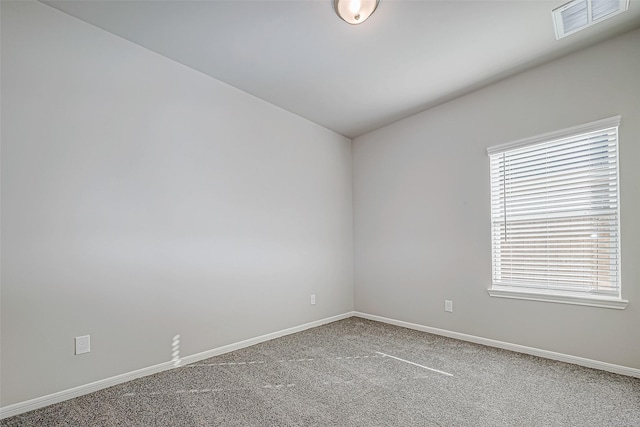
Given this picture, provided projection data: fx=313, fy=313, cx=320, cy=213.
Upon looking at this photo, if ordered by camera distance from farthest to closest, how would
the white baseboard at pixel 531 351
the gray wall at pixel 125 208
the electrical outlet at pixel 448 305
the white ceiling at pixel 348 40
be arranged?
the electrical outlet at pixel 448 305 → the white baseboard at pixel 531 351 → the white ceiling at pixel 348 40 → the gray wall at pixel 125 208

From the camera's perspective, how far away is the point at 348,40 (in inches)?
95.8

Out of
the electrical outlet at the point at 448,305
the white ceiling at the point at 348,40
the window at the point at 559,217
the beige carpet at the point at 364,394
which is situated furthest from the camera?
→ the electrical outlet at the point at 448,305

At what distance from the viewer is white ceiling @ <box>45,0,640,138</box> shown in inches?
83.5

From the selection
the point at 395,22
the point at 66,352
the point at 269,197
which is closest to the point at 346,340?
the point at 269,197

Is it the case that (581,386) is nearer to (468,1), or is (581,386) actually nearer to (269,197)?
(468,1)

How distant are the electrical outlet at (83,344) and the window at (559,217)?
3431 mm

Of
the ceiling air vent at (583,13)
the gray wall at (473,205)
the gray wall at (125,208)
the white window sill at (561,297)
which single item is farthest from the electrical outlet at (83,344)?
the ceiling air vent at (583,13)

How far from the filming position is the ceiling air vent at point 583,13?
2074 mm

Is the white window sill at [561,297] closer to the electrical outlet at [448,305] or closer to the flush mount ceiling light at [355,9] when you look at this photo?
the electrical outlet at [448,305]

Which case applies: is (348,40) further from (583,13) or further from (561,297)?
(561,297)

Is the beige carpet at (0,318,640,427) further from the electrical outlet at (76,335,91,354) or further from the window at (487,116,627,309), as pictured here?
the window at (487,116,627,309)

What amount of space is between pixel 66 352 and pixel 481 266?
3527mm

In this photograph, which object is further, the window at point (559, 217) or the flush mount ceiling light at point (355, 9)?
the window at point (559, 217)

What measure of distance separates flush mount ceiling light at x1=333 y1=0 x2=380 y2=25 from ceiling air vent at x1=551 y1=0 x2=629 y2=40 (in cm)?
125
